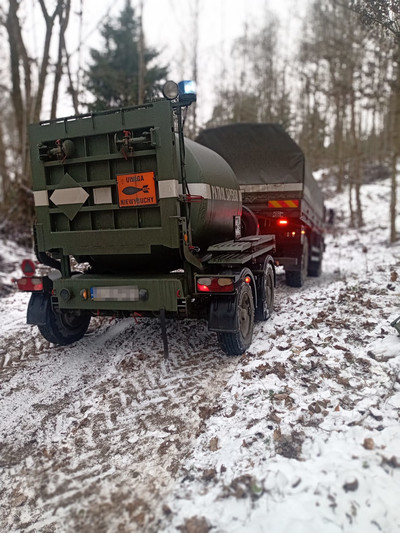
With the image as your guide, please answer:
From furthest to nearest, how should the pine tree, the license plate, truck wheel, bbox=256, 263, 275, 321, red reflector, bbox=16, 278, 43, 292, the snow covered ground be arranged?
1. the pine tree
2. truck wheel, bbox=256, 263, 275, 321
3. red reflector, bbox=16, 278, 43, 292
4. the license plate
5. the snow covered ground

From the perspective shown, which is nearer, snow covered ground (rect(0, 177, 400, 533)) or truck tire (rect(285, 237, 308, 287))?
snow covered ground (rect(0, 177, 400, 533))

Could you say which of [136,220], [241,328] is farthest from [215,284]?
[136,220]

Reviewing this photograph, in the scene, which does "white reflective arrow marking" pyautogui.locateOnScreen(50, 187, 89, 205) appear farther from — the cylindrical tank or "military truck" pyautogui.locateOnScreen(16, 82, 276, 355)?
the cylindrical tank

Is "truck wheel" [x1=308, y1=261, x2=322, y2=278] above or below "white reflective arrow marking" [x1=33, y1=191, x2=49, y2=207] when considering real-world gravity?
below

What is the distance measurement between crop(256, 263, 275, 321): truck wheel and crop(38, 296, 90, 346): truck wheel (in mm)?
2700

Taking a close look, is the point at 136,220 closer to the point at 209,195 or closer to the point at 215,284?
the point at 209,195

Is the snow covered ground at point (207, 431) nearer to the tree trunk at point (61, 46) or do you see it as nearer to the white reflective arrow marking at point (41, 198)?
the white reflective arrow marking at point (41, 198)

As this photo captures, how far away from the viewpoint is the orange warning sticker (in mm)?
4297

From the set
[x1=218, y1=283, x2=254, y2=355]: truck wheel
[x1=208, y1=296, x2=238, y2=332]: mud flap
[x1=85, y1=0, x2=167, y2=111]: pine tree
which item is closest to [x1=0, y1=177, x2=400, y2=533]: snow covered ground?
[x1=218, y1=283, x2=254, y2=355]: truck wheel

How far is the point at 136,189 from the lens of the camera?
4.35 metres

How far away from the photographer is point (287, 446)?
10.0 ft

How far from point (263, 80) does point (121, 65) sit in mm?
13721

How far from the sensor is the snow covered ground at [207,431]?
2.57 meters

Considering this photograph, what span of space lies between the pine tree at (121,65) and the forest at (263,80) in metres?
0.05
